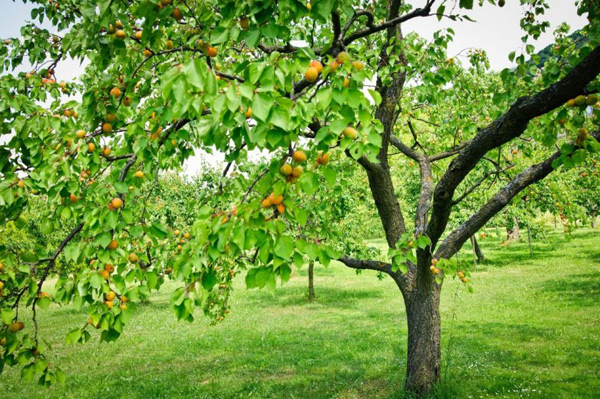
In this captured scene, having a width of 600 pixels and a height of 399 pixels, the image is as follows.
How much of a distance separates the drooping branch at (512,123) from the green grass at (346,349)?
297 centimetres

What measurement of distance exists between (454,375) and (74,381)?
8583mm

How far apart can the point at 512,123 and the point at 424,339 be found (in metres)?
3.47

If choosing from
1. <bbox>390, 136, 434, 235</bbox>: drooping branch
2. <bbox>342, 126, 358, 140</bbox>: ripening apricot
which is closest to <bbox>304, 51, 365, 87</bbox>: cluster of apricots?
<bbox>342, 126, 358, 140</bbox>: ripening apricot

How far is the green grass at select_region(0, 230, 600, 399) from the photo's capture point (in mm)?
7625

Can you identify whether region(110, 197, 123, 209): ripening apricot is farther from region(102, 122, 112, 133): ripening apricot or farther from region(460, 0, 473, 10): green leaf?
region(460, 0, 473, 10): green leaf

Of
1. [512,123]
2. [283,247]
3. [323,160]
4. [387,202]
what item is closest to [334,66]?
[323,160]

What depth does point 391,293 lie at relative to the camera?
62.6 ft

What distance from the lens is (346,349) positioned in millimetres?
10492

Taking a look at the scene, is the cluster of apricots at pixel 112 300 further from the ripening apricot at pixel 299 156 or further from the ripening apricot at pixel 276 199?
the ripening apricot at pixel 299 156

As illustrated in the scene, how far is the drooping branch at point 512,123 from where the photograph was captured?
3.31 meters

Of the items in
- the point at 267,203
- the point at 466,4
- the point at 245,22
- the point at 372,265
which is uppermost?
the point at 466,4

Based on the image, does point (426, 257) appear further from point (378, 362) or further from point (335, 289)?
point (335, 289)

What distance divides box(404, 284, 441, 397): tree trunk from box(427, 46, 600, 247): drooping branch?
122cm

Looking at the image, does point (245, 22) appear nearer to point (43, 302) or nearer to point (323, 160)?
point (323, 160)
